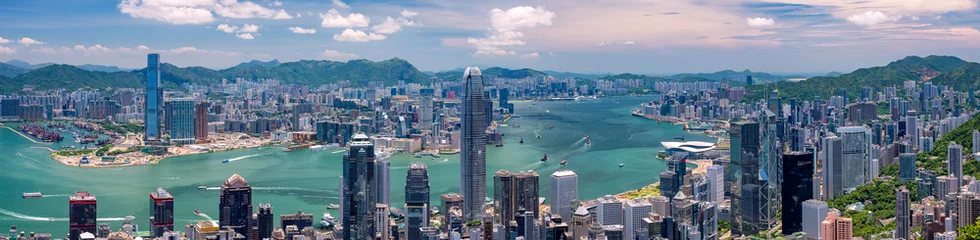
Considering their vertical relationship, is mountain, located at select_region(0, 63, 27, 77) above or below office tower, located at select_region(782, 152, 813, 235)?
above

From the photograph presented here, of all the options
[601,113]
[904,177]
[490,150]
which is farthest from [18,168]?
[601,113]

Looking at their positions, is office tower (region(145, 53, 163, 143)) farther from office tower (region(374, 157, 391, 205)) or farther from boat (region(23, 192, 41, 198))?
office tower (region(374, 157, 391, 205))

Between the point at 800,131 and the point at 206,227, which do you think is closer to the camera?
the point at 206,227

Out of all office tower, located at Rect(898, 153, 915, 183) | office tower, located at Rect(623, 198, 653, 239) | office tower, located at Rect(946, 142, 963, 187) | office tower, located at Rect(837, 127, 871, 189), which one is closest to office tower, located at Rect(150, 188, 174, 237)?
office tower, located at Rect(623, 198, 653, 239)

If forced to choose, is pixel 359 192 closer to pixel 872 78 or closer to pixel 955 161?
pixel 955 161

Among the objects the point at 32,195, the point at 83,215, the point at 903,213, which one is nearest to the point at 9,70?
the point at 32,195

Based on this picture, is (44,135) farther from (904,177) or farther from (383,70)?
(383,70)
